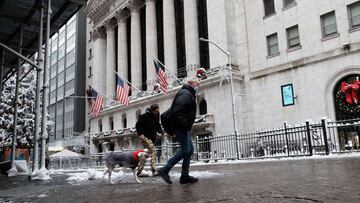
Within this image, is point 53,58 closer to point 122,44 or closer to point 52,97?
point 52,97

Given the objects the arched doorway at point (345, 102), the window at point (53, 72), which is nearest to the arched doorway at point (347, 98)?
the arched doorway at point (345, 102)

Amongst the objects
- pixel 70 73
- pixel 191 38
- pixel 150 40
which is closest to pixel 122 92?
pixel 191 38

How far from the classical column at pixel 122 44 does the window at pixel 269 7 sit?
75.6ft

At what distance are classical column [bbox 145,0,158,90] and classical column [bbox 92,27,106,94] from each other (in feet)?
44.5

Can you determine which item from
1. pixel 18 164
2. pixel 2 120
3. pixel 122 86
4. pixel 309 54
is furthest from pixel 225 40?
pixel 2 120

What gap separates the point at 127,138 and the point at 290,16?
24.1m

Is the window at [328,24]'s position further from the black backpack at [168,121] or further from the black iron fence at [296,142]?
the black backpack at [168,121]

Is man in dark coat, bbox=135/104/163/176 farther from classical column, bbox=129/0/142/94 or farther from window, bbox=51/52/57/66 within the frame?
window, bbox=51/52/57/66

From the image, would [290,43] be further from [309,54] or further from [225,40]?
[225,40]

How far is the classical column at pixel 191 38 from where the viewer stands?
117 feet

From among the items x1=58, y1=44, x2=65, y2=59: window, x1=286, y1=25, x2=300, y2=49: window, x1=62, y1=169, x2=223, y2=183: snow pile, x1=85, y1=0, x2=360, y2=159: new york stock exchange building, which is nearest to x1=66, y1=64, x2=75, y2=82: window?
x1=58, y1=44, x2=65, y2=59: window

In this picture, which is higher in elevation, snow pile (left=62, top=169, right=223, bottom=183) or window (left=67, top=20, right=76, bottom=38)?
window (left=67, top=20, right=76, bottom=38)

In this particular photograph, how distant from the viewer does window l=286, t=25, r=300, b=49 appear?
28.1 metres

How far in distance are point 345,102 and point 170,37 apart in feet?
69.4
